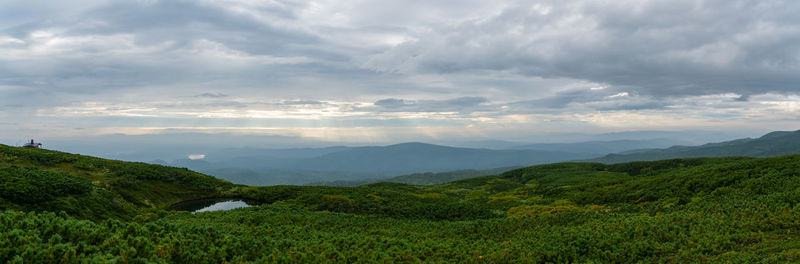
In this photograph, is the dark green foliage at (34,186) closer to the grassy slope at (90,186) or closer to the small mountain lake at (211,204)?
the grassy slope at (90,186)

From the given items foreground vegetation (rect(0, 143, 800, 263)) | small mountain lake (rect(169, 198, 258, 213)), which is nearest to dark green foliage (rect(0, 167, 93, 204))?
foreground vegetation (rect(0, 143, 800, 263))

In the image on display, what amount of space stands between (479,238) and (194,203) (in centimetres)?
4738

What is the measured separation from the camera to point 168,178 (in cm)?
6153

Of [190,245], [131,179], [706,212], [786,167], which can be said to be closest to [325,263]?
[190,245]

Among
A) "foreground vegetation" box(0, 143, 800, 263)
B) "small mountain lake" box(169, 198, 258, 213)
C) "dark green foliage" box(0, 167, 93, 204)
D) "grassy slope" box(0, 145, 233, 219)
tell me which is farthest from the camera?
"small mountain lake" box(169, 198, 258, 213)

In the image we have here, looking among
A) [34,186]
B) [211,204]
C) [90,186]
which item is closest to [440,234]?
[34,186]

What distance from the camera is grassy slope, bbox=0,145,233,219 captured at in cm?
3189

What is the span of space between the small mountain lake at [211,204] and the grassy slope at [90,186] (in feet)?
6.75

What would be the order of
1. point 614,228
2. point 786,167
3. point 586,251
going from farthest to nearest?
1. point 786,167
2. point 614,228
3. point 586,251

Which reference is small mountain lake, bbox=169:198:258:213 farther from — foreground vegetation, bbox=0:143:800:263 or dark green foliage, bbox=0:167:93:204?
dark green foliage, bbox=0:167:93:204

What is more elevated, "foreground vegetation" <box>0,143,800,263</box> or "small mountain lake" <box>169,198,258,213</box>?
"foreground vegetation" <box>0,143,800,263</box>

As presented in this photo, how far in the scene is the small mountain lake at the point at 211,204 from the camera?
50878mm

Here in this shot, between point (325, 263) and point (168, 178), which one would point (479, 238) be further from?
point (168, 178)

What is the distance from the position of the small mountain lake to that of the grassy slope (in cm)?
206
